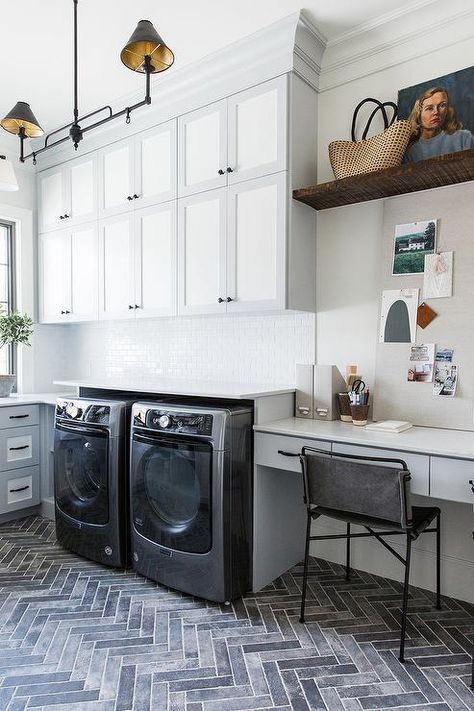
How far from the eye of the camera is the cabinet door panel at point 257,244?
2740mm

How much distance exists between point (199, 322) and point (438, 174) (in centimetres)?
185

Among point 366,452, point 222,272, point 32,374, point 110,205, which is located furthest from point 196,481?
point 32,374

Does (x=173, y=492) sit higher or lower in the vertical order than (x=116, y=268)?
lower

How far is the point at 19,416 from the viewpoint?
11.9ft

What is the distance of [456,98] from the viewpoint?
247 centimetres

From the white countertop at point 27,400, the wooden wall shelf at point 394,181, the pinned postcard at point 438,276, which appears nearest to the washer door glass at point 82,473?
the white countertop at point 27,400

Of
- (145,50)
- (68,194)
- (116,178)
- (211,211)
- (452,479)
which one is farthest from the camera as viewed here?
(68,194)

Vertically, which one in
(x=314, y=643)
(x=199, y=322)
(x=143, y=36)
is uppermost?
(x=143, y=36)

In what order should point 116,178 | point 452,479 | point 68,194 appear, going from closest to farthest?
1. point 452,479
2. point 116,178
3. point 68,194

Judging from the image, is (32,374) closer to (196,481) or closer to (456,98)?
(196,481)

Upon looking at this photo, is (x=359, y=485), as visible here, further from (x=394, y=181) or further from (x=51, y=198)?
(x=51, y=198)

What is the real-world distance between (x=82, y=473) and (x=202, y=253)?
1.53 metres

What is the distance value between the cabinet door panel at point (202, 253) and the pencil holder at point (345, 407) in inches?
34.8

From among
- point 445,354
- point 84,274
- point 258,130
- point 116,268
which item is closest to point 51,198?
point 84,274
